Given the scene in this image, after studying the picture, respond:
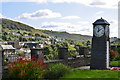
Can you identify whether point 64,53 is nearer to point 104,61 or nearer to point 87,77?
point 104,61

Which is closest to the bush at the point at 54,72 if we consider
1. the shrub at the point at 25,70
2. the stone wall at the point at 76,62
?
the shrub at the point at 25,70

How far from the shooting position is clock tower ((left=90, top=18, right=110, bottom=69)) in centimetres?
1652

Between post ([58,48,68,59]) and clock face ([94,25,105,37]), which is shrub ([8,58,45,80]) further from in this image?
clock face ([94,25,105,37])

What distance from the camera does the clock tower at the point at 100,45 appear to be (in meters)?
16.5

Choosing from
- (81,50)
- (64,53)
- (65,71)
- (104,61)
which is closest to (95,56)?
(104,61)

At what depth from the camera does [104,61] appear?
16.5m

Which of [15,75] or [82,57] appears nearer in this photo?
[15,75]

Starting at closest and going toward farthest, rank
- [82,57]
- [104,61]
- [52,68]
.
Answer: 1. [52,68]
2. [104,61]
3. [82,57]

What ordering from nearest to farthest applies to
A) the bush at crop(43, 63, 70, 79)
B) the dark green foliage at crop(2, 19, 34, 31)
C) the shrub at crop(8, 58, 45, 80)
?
the shrub at crop(8, 58, 45, 80) → the bush at crop(43, 63, 70, 79) → the dark green foliage at crop(2, 19, 34, 31)

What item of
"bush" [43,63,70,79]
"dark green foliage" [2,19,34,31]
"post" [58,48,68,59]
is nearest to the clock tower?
"post" [58,48,68,59]

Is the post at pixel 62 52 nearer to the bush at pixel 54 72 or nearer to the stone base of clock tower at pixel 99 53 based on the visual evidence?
the stone base of clock tower at pixel 99 53

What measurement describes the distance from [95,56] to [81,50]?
12.7 ft

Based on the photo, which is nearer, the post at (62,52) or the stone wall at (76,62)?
the post at (62,52)

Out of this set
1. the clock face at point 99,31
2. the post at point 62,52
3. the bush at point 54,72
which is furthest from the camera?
the clock face at point 99,31
